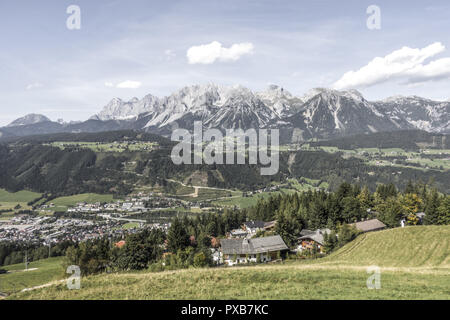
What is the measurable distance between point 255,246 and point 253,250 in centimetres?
134

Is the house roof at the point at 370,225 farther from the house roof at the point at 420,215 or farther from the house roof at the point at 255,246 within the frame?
the house roof at the point at 255,246

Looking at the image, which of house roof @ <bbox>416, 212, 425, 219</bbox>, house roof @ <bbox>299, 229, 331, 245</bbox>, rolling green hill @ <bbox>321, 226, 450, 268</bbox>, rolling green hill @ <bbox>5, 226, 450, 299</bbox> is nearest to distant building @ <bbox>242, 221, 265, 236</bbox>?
house roof @ <bbox>299, 229, 331, 245</bbox>

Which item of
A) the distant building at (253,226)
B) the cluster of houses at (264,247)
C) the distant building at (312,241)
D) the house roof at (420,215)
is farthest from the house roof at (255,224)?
the house roof at (420,215)

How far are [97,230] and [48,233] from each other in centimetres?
3518

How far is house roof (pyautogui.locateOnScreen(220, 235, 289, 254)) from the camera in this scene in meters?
74.7


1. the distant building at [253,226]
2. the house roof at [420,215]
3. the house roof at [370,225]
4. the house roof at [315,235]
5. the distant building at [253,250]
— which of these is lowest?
the distant building at [253,226]

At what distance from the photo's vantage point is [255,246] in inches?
3002

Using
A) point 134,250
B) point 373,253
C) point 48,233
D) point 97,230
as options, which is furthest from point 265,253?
point 48,233

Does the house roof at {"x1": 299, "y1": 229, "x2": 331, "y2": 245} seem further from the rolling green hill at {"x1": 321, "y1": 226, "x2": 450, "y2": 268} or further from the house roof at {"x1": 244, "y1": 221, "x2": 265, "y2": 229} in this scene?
the house roof at {"x1": 244, "y1": 221, "x2": 265, "y2": 229}

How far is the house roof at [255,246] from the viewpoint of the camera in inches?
2940

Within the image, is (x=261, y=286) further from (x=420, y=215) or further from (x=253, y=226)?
(x=420, y=215)

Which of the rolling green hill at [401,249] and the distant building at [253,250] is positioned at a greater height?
the rolling green hill at [401,249]
